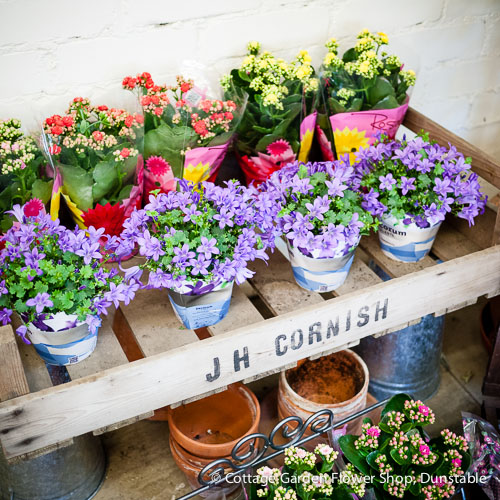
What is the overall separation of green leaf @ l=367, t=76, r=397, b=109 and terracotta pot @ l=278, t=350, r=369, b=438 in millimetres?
664

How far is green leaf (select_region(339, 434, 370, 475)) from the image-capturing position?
1.22 metres

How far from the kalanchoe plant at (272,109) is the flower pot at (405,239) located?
30 cm

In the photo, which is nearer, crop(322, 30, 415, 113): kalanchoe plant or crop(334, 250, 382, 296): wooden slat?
crop(334, 250, 382, 296): wooden slat

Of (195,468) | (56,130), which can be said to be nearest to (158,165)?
(56,130)

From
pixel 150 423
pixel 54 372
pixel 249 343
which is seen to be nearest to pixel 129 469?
pixel 150 423

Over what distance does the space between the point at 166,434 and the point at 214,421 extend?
0.23 metres

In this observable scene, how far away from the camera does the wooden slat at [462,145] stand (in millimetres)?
1479

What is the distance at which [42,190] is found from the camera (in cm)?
128

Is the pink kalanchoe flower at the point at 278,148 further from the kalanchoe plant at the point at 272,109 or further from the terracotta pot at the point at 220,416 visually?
the terracotta pot at the point at 220,416

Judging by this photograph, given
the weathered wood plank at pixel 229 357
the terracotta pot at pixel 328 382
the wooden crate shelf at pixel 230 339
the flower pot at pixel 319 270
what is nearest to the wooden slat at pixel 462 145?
the wooden crate shelf at pixel 230 339

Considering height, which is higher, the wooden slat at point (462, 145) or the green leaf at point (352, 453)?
the wooden slat at point (462, 145)

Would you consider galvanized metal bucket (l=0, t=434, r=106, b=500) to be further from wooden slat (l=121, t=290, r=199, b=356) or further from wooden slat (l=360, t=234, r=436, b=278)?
wooden slat (l=360, t=234, r=436, b=278)

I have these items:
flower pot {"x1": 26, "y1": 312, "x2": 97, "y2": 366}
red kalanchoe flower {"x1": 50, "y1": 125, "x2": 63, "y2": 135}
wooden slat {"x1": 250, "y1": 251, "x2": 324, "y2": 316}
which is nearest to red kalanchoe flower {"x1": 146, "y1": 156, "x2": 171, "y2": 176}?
red kalanchoe flower {"x1": 50, "y1": 125, "x2": 63, "y2": 135}

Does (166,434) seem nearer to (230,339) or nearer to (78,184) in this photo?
(230,339)
